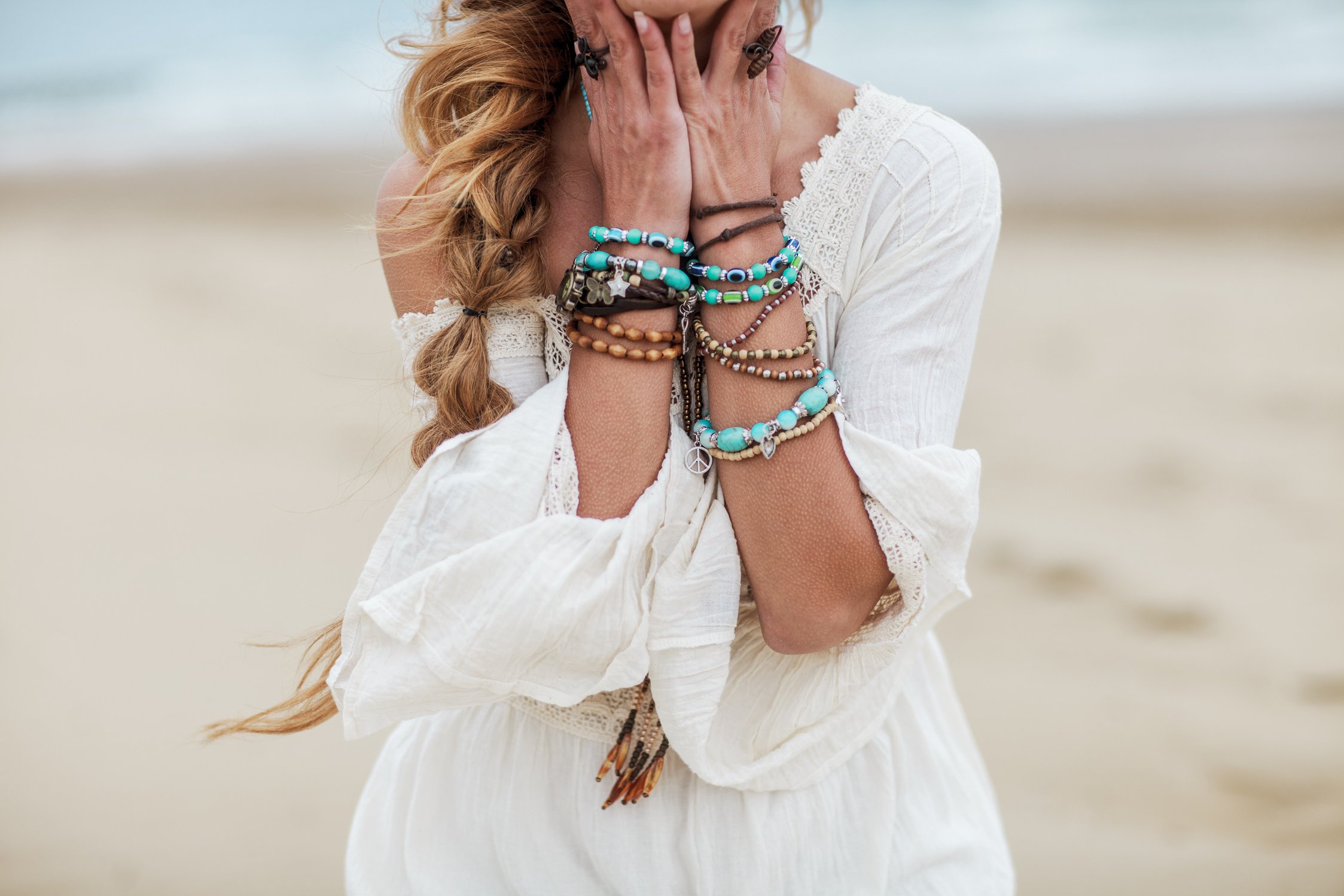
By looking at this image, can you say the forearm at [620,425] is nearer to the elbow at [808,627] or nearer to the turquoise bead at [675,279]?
the turquoise bead at [675,279]

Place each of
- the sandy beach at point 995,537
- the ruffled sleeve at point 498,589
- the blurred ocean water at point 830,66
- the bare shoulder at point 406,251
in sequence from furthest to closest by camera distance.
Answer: the blurred ocean water at point 830,66 < the sandy beach at point 995,537 < the bare shoulder at point 406,251 < the ruffled sleeve at point 498,589

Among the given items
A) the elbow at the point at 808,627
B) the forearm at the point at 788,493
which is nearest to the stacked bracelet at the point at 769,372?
the forearm at the point at 788,493

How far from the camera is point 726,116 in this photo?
1.24m

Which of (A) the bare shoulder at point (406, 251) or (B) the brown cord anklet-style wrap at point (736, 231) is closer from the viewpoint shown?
(B) the brown cord anklet-style wrap at point (736, 231)

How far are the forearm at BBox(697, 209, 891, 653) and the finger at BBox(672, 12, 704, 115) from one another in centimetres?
15

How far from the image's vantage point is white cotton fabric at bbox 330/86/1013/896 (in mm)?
1196

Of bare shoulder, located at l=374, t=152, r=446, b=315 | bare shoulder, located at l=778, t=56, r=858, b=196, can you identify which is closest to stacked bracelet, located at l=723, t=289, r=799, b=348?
bare shoulder, located at l=778, t=56, r=858, b=196

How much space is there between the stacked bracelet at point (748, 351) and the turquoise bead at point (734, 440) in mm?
88

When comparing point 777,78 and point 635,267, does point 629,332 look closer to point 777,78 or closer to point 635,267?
point 635,267

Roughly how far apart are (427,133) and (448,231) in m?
0.19

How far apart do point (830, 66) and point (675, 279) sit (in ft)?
38.9

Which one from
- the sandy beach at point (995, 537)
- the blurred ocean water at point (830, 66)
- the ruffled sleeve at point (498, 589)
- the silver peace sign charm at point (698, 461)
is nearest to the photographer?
the ruffled sleeve at point (498, 589)

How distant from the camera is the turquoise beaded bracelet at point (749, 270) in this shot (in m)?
1.21

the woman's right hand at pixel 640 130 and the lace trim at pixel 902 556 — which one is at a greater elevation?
the woman's right hand at pixel 640 130
